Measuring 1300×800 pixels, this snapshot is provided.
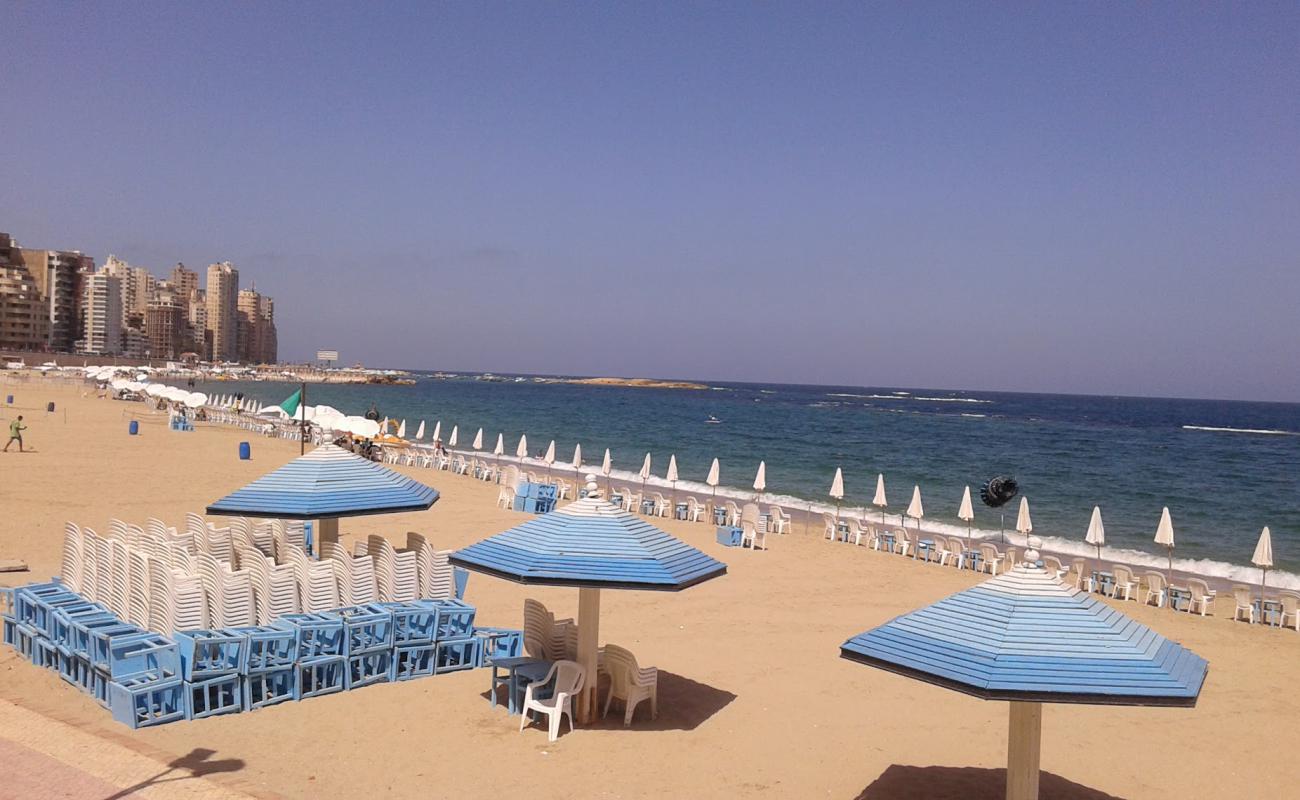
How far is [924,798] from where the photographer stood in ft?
20.8

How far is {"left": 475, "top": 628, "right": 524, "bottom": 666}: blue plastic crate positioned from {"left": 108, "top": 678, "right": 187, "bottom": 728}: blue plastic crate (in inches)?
104

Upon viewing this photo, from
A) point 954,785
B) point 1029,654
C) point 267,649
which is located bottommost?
point 954,785

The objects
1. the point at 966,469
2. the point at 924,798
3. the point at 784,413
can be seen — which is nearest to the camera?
the point at 924,798

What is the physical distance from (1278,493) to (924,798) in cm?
3862

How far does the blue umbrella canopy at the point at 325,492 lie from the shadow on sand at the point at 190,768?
3.04m

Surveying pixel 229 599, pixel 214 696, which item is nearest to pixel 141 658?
pixel 214 696

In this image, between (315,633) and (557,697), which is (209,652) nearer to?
(315,633)

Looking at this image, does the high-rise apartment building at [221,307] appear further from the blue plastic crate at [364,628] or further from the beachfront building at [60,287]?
the blue plastic crate at [364,628]

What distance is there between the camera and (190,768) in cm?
595

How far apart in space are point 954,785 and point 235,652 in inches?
221

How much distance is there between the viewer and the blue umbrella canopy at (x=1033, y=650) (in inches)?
187

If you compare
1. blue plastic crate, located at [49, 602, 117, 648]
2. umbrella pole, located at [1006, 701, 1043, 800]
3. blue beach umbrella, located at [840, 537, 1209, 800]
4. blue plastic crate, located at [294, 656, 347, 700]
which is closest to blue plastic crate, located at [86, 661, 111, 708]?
blue plastic crate, located at [49, 602, 117, 648]

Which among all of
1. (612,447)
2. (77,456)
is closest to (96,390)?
(612,447)

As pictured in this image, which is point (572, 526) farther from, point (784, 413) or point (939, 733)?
point (784, 413)
